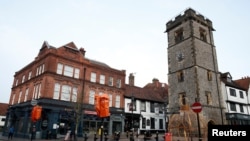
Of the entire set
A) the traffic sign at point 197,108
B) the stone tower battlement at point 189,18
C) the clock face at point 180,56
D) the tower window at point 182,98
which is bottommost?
the traffic sign at point 197,108

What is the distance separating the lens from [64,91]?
90.7ft

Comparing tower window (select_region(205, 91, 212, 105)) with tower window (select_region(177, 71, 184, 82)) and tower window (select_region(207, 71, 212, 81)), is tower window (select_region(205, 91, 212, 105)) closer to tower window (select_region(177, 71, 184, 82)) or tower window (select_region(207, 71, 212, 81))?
tower window (select_region(207, 71, 212, 81))

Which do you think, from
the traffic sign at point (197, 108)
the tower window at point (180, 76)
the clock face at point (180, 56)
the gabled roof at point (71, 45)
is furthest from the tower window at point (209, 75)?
the gabled roof at point (71, 45)

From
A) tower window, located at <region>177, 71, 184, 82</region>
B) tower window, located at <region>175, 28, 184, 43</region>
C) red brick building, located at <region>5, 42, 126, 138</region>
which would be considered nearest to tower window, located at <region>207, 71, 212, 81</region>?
tower window, located at <region>177, 71, 184, 82</region>

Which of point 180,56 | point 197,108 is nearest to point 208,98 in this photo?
point 180,56

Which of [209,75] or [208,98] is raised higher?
[209,75]

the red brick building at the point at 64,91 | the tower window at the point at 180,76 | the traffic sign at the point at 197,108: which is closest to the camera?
the traffic sign at the point at 197,108

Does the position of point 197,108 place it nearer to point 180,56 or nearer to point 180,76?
point 180,76

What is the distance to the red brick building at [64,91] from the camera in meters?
25.7

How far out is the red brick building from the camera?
25.7m

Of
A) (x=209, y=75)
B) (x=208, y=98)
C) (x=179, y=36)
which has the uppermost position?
(x=179, y=36)

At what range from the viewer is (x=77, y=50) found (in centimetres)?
3081

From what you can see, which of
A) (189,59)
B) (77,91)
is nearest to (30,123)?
(77,91)

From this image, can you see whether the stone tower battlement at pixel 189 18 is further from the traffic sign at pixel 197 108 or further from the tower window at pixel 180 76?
the traffic sign at pixel 197 108
